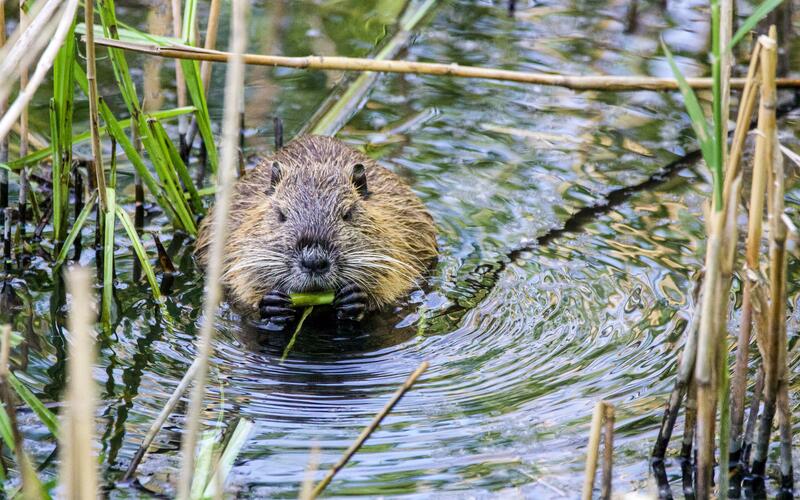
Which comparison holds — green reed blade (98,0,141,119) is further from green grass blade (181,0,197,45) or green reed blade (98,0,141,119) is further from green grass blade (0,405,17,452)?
green grass blade (0,405,17,452)

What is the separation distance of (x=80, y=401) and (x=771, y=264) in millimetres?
1811

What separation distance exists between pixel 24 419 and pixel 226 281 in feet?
4.99

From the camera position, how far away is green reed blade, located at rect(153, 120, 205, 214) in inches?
189

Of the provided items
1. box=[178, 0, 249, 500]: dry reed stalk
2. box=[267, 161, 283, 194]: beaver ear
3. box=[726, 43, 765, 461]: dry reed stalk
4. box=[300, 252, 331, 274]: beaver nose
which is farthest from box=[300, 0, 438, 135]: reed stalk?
box=[178, 0, 249, 500]: dry reed stalk

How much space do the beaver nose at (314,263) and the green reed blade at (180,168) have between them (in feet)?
2.95

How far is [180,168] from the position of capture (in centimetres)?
505

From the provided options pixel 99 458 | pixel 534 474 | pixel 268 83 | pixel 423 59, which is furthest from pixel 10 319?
pixel 423 59

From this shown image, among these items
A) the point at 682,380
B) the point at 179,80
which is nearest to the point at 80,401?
the point at 682,380

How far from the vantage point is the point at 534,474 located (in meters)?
3.38

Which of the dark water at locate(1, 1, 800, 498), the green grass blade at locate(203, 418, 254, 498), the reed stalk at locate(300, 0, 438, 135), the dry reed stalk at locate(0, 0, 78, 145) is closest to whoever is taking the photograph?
the green grass blade at locate(203, 418, 254, 498)

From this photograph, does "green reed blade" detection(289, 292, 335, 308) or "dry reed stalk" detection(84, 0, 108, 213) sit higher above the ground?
"dry reed stalk" detection(84, 0, 108, 213)

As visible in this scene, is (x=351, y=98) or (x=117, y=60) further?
(x=351, y=98)

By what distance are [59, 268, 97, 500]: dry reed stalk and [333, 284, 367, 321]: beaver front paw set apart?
7.38 feet

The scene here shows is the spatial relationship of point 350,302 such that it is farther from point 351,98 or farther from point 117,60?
point 351,98
